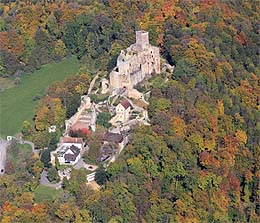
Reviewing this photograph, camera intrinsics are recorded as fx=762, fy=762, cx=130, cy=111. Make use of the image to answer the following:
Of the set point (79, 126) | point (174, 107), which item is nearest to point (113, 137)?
point (79, 126)

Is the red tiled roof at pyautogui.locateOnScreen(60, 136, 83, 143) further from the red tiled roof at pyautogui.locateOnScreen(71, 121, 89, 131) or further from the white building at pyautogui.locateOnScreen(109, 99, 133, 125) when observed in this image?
the white building at pyautogui.locateOnScreen(109, 99, 133, 125)

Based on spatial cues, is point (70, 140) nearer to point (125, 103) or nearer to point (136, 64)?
point (125, 103)

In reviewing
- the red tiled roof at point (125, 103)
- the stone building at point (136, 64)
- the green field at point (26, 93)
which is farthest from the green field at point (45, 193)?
the stone building at point (136, 64)

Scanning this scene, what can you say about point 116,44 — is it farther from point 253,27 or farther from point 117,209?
point 117,209

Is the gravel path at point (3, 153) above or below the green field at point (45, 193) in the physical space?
below

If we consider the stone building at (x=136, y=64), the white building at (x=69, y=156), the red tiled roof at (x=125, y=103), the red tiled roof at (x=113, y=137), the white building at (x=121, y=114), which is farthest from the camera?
the stone building at (x=136, y=64)

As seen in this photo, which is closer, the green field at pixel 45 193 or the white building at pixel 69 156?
the green field at pixel 45 193

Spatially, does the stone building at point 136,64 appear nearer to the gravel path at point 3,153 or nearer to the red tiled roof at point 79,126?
the red tiled roof at point 79,126
